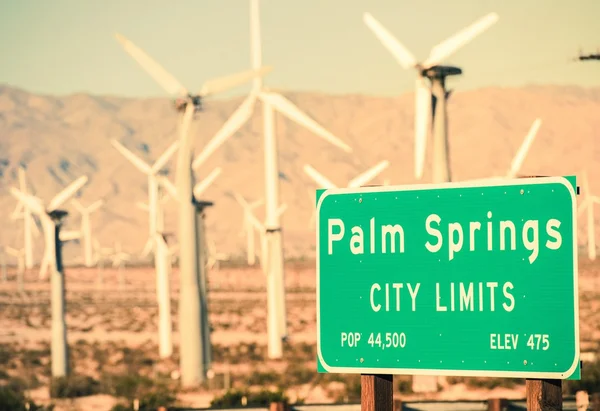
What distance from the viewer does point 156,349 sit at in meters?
71.1

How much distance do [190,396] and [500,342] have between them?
123ft

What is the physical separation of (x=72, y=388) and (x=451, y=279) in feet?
129

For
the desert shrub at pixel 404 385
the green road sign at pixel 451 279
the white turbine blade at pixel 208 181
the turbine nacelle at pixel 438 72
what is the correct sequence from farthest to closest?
the white turbine blade at pixel 208 181 → the turbine nacelle at pixel 438 72 → the desert shrub at pixel 404 385 → the green road sign at pixel 451 279

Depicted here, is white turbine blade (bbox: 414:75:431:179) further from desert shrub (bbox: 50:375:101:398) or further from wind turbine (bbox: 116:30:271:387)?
desert shrub (bbox: 50:375:101:398)

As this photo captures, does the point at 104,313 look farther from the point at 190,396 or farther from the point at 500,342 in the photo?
the point at 500,342

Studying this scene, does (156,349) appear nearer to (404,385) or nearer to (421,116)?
(404,385)

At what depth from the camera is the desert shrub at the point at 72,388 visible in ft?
144

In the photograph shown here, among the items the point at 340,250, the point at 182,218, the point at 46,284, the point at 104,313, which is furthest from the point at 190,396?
the point at 46,284

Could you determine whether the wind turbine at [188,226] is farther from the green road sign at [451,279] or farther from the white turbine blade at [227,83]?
the green road sign at [451,279]

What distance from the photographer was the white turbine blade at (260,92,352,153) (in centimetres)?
4772

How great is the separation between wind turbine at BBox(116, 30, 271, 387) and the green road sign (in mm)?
41783

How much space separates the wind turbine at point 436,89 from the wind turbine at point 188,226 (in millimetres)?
5750

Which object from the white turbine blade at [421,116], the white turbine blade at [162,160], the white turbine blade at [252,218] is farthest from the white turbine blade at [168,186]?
the white turbine blade at [421,116]

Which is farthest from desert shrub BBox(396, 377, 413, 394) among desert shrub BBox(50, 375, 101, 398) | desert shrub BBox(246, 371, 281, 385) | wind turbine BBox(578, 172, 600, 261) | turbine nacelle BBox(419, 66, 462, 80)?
wind turbine BBox(578, 172, 600, 261)
